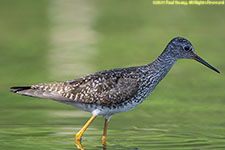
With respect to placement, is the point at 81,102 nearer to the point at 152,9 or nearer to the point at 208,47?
the point at 208,47

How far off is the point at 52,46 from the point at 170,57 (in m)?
10.3

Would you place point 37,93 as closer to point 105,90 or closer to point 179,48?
point 105,90

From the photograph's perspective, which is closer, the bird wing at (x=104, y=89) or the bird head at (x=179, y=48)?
the bird wing at (x=104, y=89)

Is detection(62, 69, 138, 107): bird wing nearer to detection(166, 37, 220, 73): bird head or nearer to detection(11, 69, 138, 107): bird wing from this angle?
detection(11, 69, 138, 107): bird wing

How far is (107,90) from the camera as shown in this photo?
1332 centimetres

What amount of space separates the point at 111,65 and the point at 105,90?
23.7 ft

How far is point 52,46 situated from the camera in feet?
76.8

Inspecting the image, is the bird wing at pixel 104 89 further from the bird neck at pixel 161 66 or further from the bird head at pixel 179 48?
the bird head at pixel 179 48

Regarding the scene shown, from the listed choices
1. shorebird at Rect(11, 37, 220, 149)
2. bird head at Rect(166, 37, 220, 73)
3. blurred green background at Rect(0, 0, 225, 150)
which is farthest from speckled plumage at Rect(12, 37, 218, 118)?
blurred green background at Rect(0, 0, 225, 150)

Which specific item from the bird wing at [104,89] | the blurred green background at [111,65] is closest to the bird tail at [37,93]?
the bird wing at [104,89]

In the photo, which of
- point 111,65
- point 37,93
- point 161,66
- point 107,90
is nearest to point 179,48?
point 161,66

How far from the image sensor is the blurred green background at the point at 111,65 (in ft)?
44.7

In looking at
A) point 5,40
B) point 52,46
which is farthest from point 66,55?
point 5,40

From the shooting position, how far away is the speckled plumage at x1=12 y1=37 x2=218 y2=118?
13234 millimetres
